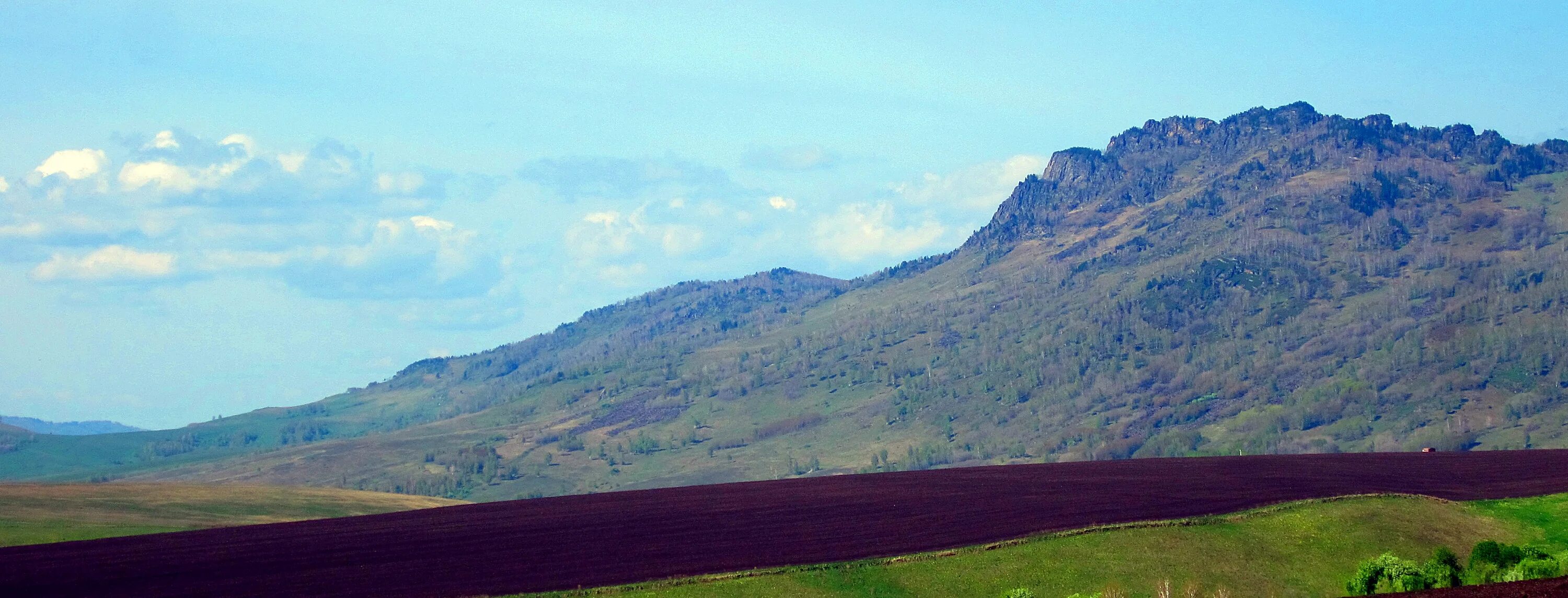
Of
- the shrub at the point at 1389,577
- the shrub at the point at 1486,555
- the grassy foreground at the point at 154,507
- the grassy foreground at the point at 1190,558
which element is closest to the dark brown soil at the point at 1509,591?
the shrub at the point at 1389,577

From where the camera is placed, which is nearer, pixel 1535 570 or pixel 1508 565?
pixel 1535 570

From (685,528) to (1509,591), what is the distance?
55.2 meters

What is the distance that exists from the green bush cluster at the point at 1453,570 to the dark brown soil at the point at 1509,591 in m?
8.46

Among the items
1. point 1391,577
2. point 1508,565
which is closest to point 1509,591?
point 1391,577

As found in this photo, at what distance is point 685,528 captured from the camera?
96500 mm

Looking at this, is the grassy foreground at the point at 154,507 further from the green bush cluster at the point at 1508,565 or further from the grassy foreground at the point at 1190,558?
the green bush cluster at the point at 1508,565

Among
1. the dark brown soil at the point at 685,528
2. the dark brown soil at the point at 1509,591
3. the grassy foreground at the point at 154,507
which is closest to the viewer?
the dark brown soil at the point at 1509,591

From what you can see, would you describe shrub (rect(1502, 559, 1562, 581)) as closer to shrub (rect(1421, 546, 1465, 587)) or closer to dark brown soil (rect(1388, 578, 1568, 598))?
shrub (rect(1421, 546, 1465, 587))

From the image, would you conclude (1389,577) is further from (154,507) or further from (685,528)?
(154,507)

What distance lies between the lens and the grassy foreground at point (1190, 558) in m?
76.9

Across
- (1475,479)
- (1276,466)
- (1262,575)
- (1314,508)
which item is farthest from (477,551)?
(1475,479)

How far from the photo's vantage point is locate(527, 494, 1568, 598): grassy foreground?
76875 millimetres

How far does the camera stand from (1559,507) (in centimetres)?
9162

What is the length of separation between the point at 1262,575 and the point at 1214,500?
803 inches
